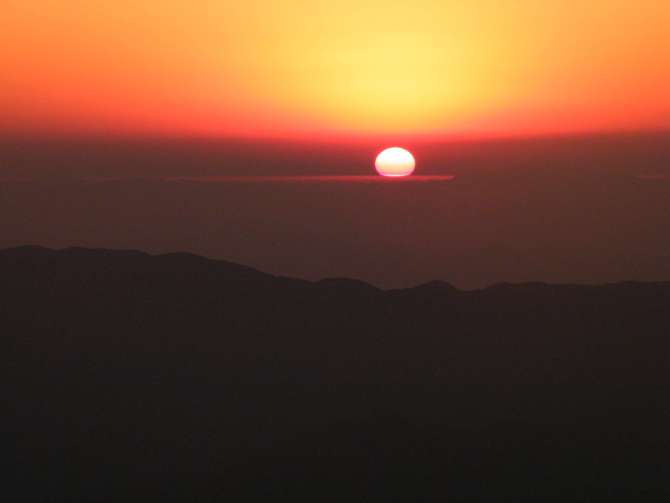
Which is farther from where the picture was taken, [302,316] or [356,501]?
[302,316]

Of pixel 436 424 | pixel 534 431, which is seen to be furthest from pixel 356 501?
pixel 534 431

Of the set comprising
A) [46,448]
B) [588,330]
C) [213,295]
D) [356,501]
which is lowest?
[356,501]

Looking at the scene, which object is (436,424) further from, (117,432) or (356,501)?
(117,432)

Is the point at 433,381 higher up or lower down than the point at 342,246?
lower down

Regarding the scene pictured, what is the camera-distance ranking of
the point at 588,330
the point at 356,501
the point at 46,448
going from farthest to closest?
the point at 588,330, the point at 46,448, the point at 356,501

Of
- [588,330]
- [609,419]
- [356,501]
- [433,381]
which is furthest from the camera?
[588,330]

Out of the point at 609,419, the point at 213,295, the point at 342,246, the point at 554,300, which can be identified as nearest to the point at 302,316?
the point at 213,295
